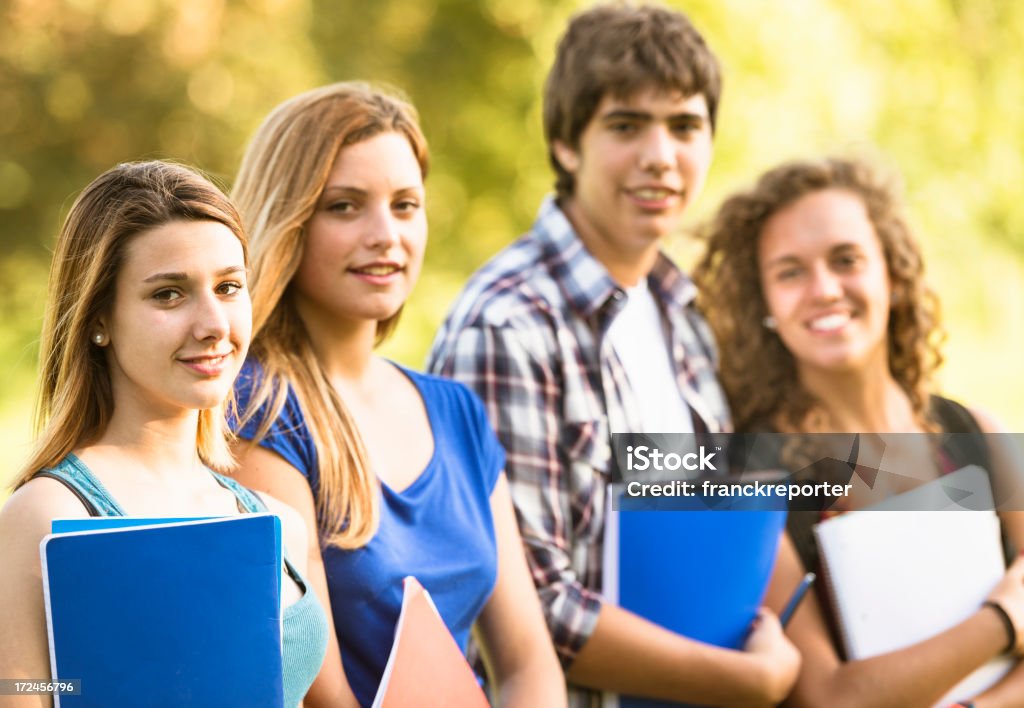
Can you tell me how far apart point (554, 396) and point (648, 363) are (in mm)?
340

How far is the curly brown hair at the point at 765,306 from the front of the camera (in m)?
2.80

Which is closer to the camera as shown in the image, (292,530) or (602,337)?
(292,530)

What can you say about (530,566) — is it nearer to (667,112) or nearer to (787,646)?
(787,646)

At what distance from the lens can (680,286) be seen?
2793 millimetres

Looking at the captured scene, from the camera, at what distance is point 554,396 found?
Result: 2381 mm

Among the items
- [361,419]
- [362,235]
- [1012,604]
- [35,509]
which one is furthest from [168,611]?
Answer: [1012,604]

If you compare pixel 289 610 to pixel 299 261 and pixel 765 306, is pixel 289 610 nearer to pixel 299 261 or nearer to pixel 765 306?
pixel 299 261

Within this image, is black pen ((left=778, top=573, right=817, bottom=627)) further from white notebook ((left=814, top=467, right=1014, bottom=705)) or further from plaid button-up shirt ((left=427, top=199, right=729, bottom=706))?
plaid button-up shirt ((left=427, top=199, right=729, bottom=706))

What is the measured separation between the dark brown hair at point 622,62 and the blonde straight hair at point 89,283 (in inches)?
49.4

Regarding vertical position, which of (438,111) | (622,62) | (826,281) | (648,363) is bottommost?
(648,363)

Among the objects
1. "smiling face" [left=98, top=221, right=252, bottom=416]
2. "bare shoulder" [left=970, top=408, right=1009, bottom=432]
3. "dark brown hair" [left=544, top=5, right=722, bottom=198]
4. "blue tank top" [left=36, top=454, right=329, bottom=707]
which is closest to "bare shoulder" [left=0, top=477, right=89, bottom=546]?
"blue tank top" [left=36, top=454, right=329, bottom=707]

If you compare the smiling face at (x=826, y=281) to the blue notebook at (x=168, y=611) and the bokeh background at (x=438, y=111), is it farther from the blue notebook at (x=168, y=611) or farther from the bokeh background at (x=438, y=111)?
the bokeh background at (x=438, y=111)

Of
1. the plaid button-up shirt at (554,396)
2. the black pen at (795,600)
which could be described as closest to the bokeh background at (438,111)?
the plaid button-up shirt at (554,396)

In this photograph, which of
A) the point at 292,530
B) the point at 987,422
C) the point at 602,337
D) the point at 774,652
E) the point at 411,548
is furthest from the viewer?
the point at 987,422
